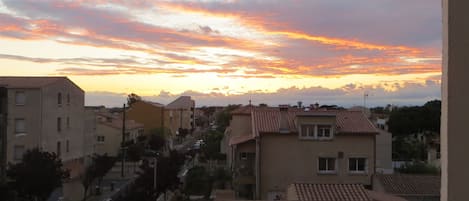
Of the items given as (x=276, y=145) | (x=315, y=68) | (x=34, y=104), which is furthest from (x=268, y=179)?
(x=34, y=104)

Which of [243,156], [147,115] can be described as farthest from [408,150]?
[147,115]

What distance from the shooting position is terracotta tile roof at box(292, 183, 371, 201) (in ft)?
28.4

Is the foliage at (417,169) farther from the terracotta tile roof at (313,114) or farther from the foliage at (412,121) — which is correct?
the foliage at (412,121)

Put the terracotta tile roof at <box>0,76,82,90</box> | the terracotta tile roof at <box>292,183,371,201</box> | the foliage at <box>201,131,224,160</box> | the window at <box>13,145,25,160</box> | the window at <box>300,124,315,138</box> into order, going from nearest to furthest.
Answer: the terracotta tile roof at <box>292,183,371,201</box>, the window at <box>300,124,315,138</box>, the window at <box>13,145,25,160</box>, the terracotta tile roof at <box>0,76,82,90</box>, the foliage at <box>201,131,224,160</box>

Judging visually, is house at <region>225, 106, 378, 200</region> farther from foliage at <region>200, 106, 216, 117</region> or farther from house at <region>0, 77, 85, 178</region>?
foliage at <region>200, 106, 216, 117</region>

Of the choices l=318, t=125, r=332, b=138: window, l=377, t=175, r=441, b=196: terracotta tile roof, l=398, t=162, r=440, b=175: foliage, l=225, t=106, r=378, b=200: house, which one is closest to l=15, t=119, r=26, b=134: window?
l=225, t=106, r=378, b=200: house

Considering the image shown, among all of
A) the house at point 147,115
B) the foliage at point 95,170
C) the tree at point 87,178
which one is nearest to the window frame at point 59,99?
the foliage at point 95,170

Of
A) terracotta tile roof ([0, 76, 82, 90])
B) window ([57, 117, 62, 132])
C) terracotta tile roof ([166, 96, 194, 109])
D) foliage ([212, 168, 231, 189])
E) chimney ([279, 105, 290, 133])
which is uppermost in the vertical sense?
terracotta tile roof ([0, 76, 82, 90])

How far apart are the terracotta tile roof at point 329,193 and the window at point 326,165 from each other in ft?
32.7

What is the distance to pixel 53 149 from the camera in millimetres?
27109

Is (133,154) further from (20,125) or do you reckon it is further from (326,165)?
(326,165)

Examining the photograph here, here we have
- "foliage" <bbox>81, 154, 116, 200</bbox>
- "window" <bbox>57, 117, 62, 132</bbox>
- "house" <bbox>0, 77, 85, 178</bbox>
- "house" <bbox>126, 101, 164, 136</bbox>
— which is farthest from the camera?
"house" <bbox>126, 101, 164, 136</bbox>

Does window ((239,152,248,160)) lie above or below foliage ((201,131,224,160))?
above

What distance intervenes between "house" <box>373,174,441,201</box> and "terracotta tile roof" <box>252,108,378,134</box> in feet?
8.54
